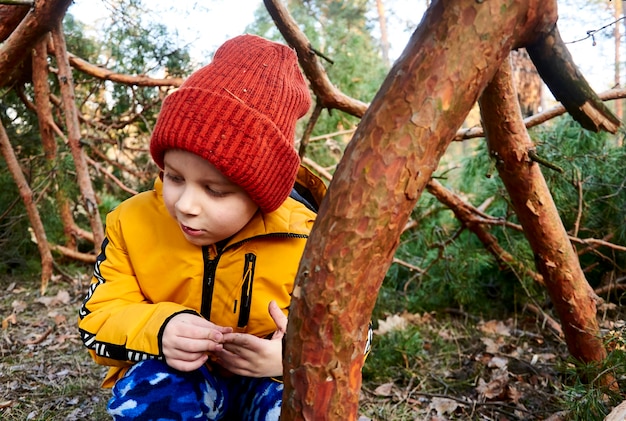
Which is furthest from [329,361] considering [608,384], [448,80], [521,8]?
[608,384]

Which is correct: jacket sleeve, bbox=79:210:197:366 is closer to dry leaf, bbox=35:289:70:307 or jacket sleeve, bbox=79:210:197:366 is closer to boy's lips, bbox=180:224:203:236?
boy's lips, bbox=180:224:203:236

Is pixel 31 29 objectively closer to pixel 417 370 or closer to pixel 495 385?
pixel 417 370

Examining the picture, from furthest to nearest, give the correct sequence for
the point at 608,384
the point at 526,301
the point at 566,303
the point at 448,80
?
the point at 526,301
the point at 566,303
the point at 608,384
the point at 448,80

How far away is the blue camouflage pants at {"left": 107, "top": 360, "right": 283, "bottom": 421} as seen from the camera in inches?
48.2

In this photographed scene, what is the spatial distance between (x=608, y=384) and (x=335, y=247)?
1208 millimetres

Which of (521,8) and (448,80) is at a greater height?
(521,8)

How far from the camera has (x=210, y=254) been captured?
1330mm

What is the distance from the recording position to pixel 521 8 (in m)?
0.79

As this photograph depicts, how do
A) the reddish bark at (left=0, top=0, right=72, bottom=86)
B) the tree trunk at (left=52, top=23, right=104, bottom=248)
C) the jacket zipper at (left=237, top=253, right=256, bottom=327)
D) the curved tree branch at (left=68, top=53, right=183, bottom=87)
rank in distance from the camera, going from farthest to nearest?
1. the curved tree branch at (left=68, top=53, right=183, bottom=87)
2. the tree trunk at (left=52, top=23, right=104, bottom=248)
3. the reddish bark at (left=0, top=0, right=72, bottom=86)
4. the jacket zipper at (left=237, top=253, right=256, bottom=327)

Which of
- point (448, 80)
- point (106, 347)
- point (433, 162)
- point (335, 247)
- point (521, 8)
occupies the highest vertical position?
point (521, 8)

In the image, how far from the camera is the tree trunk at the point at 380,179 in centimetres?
75

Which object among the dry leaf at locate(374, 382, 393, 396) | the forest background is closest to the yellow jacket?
the forest background

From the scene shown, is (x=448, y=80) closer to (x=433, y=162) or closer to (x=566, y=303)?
(x=433, y=162)

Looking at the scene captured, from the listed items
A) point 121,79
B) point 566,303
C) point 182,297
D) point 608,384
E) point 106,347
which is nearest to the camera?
point 106,347
